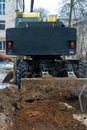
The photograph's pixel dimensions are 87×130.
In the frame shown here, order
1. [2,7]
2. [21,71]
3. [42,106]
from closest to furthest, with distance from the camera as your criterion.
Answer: [42,106] → [21,71] → [2,7]

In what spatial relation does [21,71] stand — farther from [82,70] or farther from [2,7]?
[2,7]

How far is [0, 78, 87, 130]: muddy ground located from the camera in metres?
8.93

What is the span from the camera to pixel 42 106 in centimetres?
1069

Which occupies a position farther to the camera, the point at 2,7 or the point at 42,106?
the point at 2,7

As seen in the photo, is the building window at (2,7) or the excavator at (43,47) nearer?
the excavator at (43,47)


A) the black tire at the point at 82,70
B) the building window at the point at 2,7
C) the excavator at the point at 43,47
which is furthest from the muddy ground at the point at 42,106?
the building window at the point at 2,7

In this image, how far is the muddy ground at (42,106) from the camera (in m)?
8.93

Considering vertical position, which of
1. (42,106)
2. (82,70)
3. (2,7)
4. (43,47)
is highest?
(43,47)

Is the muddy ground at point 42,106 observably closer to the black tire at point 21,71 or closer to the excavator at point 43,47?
the excavator at point 43,47

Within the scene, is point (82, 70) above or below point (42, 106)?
below

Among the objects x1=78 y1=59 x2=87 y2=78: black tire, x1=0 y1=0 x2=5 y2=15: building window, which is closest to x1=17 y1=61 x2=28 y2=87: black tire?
x1=78 y1=59 x2=87 y2=78: black tire

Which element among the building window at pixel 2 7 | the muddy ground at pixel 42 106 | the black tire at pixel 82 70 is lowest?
the building window at pixel 2 7

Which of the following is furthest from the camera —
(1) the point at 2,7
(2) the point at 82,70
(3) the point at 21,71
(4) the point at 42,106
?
(1) the point at 2,7

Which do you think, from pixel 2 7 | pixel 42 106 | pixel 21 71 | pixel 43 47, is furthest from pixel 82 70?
pixel 2 7
